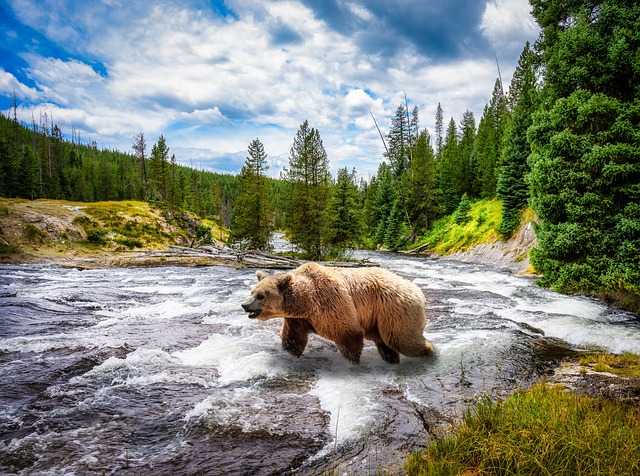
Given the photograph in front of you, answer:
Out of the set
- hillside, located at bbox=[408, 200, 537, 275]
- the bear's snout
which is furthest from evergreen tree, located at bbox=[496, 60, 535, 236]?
the bear's snout

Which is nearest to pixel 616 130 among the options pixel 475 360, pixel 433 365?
pixel 475 360

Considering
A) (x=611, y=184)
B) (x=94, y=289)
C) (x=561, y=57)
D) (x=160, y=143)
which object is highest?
(x=160, y=143)

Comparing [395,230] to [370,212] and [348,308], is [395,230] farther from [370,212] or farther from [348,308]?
[348,308]

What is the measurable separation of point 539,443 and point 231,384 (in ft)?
12.6

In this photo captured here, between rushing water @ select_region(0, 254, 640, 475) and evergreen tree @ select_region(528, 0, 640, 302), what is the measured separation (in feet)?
4.64

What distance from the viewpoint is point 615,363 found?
5285 mm

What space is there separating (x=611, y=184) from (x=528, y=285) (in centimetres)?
601

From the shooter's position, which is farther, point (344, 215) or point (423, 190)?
point (423, 190)

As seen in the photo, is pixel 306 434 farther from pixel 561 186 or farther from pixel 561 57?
pixel 561 57

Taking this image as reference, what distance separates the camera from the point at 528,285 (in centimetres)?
1402

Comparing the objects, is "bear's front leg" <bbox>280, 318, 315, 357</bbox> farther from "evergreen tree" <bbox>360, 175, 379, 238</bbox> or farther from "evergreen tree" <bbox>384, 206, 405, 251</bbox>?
"evergreen tree" <bbox>360, 175, 379, 238</bbox>

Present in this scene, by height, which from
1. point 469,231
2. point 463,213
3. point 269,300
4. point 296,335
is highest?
point 463,213

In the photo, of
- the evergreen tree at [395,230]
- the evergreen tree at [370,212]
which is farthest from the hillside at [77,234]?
the evergreen tree at [370,212]

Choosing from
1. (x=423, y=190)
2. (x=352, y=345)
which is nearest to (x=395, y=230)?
(x=423, y=190)
